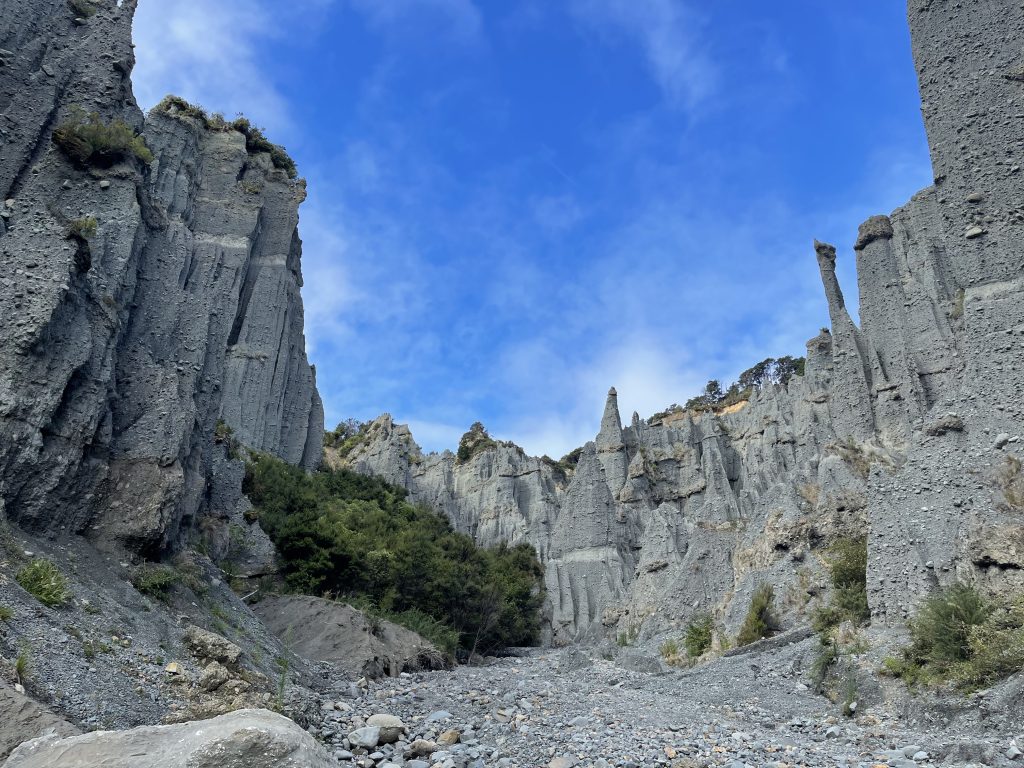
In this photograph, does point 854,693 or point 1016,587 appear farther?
point 854,693

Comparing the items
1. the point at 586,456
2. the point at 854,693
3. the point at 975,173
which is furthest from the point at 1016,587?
the point at 586,456

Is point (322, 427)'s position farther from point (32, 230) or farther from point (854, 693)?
point (854, 693)

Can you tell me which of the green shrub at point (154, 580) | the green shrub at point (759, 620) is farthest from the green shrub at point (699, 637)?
the green shrub at point (154, 580)

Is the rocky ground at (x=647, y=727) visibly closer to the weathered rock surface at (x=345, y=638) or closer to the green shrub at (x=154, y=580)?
the weathered rock surface at (x=345, y=638)

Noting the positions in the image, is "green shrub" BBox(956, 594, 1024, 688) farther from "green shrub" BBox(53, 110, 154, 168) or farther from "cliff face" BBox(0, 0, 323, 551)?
"green shrub" BBox(53, 110, 154, 168)

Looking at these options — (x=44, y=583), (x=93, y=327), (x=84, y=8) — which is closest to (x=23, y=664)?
(x=44, y=583)

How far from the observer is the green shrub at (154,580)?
13484 millimetres

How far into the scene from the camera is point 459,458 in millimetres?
71938

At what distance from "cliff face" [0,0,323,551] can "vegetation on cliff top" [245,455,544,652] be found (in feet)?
11.5

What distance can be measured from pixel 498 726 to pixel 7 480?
941 centimetres

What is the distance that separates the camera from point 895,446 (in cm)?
3384

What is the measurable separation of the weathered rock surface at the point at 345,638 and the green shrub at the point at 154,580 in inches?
214

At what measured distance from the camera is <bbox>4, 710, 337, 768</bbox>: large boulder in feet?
13.5

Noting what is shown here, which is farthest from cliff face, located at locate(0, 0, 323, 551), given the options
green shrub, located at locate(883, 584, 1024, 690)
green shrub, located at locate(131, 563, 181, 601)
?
green shrub, located at locate(883, 584, 1024, 690)
